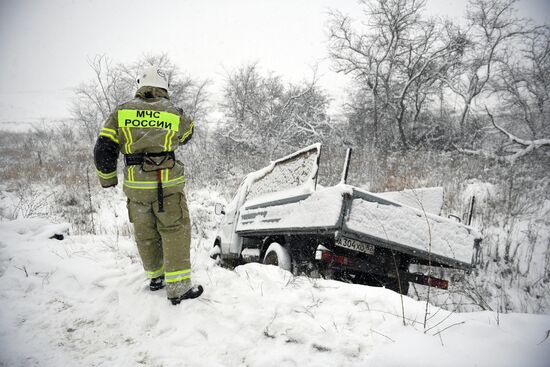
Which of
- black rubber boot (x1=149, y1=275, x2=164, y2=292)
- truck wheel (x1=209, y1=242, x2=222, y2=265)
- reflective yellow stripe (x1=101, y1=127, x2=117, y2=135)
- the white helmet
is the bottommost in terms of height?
truck wheel (x1=209, y1=242, x2=222, y2=265)

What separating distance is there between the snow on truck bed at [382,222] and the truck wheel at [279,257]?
265 mm

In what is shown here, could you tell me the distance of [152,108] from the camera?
2670 millimetres

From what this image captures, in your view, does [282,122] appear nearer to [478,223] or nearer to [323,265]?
[478,223]

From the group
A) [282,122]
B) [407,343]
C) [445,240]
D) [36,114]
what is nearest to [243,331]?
[407,343]

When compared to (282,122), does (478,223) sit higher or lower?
lower

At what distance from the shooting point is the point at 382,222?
118 inches

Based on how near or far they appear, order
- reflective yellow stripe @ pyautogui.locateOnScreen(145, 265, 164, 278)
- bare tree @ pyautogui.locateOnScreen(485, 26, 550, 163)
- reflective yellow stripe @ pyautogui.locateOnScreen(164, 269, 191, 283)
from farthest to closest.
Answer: bare tree @ pyautogui.locateOnScreen(485, 26, 550, 163) → reflective yellow stripe @ pyautogui.locateOnScreen(145, 265, 164, 278) → reflective yellow stripe @ pyautogui.locateOnScreen(164, 269, 191, 283)

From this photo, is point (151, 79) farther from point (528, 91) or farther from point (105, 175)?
point (528, 91)

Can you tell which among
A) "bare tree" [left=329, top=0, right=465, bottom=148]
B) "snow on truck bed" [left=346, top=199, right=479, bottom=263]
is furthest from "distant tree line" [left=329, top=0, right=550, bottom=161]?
"snow on truck bed" [left=346, top=199, right=479, bottom=263]

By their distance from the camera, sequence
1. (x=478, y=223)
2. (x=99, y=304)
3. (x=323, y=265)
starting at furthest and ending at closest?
1. (x=478, y=223)
2. (x=323, y=265)
3. (x=99, y=304)

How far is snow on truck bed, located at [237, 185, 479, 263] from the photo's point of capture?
9.32 feet

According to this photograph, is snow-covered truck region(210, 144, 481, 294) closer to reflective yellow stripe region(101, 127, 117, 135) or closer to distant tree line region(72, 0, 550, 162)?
reflective yellow stripe region(101, 127, 117, 135)

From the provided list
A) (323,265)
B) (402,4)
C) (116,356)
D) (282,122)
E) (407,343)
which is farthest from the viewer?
(282,122)

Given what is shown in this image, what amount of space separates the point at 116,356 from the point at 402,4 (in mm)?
19591
